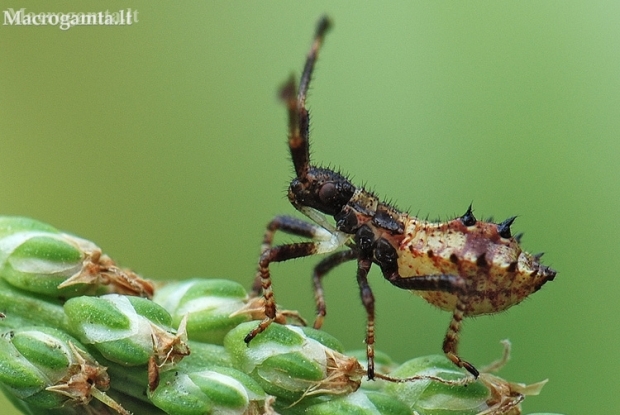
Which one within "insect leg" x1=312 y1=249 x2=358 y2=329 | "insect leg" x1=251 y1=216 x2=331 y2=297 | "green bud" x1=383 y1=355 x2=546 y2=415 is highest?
"insect leg" x1=251 y1=216 x2=331 y2=297

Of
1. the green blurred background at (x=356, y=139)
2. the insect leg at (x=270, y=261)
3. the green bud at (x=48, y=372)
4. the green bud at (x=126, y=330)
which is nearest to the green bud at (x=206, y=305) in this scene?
the insect leg at (x=270, y=261)

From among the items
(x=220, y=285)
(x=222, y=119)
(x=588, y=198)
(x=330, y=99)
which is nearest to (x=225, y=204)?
(x=222, y=119)

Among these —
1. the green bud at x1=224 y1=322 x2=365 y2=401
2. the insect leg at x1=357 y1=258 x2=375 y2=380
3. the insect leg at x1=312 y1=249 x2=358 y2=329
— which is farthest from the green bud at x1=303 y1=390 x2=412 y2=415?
the insect leg at x1=312 y1=249 x2=358 y2=329

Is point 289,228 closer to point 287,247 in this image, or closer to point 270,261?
point 287,247

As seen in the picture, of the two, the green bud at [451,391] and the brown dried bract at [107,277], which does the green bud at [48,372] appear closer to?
the brown dried bract at [107,277]

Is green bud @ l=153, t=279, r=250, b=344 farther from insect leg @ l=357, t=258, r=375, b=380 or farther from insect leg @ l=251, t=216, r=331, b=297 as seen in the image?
insect leg @ l=251, t=216, r=331, b=297

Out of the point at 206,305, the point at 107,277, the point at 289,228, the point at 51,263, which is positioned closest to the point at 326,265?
the point at 289,228

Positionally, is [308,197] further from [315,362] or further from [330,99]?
[330,99]
